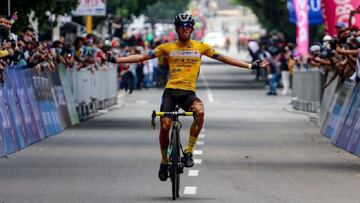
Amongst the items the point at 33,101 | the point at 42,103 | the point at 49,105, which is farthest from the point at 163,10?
the point at 33,101

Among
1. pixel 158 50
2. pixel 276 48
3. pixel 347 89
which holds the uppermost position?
pixel 158 50

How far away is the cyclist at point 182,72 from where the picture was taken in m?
17.4

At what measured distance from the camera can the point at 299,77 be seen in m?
43.5

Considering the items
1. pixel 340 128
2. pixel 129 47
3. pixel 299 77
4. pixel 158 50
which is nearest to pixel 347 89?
pixel 340 128

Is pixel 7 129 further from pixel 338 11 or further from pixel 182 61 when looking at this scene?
pixel 338 11

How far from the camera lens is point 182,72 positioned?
1767 centimetres

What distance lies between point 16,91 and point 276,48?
37.1 metres

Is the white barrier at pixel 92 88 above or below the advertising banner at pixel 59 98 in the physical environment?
below

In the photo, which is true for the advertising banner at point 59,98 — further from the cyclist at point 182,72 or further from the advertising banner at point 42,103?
the cyclist at point 182,72

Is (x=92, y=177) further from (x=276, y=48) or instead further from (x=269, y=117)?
(x=276, y=48)

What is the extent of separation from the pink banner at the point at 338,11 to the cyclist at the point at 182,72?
15.4 m

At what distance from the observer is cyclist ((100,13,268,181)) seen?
1738 centimetres

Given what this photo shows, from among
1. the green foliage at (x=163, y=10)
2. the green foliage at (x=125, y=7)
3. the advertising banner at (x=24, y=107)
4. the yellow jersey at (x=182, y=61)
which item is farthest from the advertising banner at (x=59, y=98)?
the green foliage at (x=163, y=10)

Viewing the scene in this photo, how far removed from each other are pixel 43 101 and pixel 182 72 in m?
11.8
